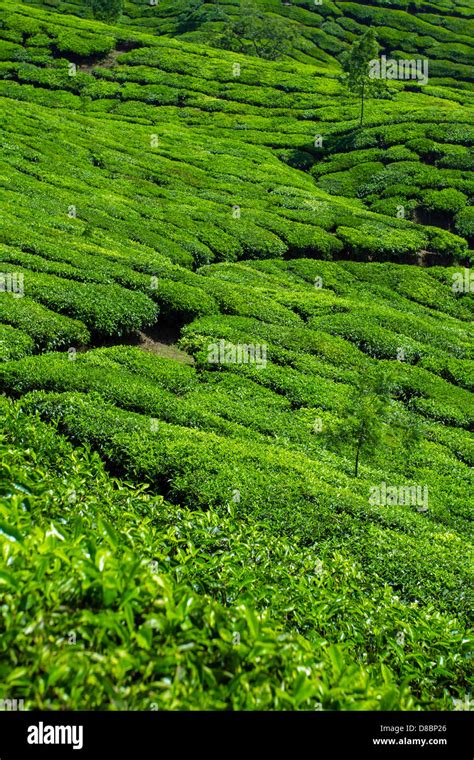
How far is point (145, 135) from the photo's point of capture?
58.8 meters

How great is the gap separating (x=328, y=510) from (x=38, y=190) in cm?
2898

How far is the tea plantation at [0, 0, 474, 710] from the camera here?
15.9 feet

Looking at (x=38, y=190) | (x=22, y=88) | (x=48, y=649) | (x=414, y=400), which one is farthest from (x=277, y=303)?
(x=22, y=88)

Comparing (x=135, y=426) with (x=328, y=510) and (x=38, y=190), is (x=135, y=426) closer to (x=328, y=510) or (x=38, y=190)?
(x=328, y=510)
